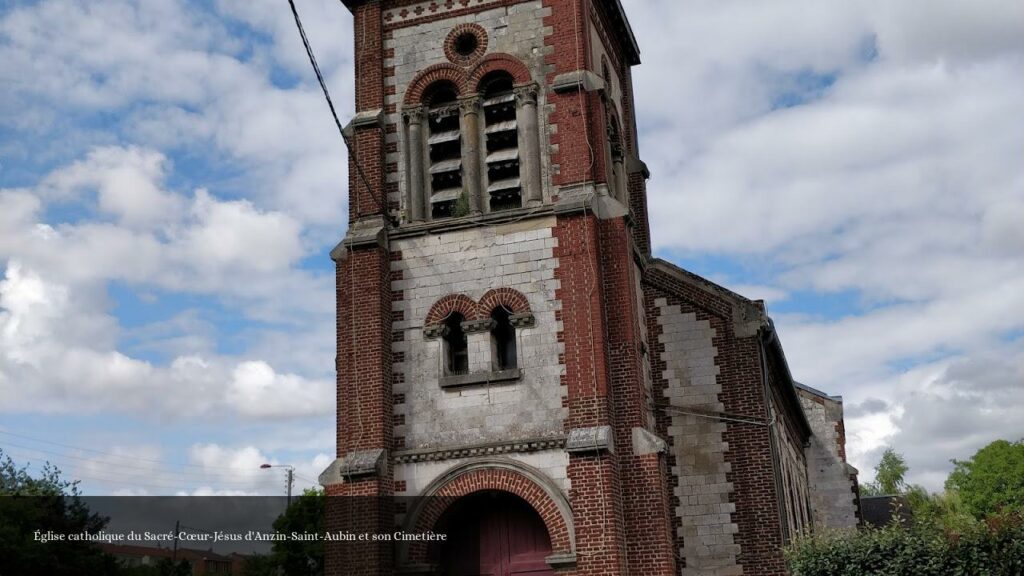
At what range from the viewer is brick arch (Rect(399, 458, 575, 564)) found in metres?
17.8

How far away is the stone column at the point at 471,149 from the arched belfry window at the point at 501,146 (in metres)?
0.16

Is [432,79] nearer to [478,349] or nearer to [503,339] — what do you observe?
[503,339]

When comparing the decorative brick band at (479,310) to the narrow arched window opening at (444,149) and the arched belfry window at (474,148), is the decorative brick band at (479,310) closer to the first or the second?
the arched belfry window at (474,148)

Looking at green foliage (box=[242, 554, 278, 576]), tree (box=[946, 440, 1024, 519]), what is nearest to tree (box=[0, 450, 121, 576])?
green foliage (box=[242, 554, 278, 576])

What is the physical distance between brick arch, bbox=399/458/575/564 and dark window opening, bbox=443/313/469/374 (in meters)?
1.83

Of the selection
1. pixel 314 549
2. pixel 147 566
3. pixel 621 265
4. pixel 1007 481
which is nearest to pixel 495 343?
pixel 621 265

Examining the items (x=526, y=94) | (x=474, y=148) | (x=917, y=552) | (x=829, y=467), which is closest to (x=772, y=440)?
(x=917, y=552)

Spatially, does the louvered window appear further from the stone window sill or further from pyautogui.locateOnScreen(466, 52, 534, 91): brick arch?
the stone window sill

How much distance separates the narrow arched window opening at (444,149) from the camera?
20.4 meters

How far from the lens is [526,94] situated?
802 inches

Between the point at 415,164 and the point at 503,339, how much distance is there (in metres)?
3.79

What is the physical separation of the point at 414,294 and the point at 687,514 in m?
6.52

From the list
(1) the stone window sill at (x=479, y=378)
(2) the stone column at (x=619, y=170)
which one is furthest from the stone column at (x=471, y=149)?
(2) the stone column at (x=619, y=170)

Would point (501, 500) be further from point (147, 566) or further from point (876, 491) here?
point (876, 491)
